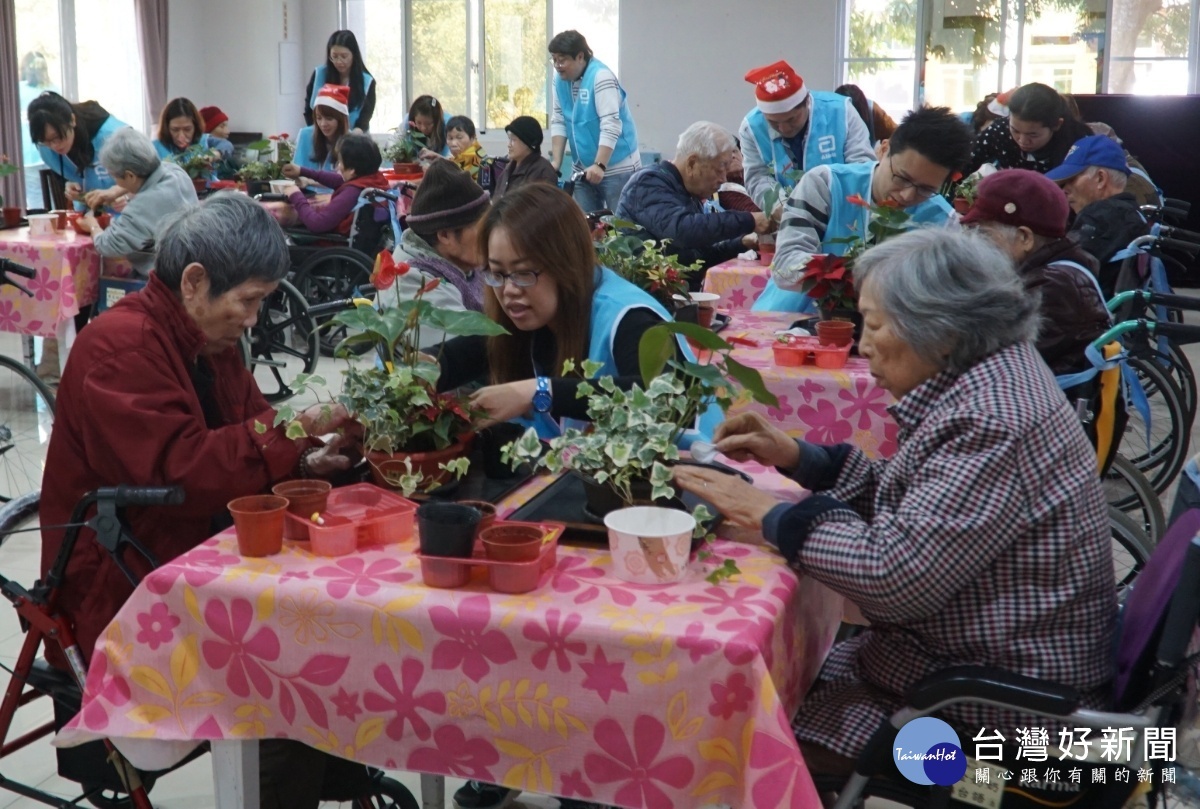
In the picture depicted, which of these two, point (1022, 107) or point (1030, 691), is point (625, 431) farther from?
point (1022, 107)

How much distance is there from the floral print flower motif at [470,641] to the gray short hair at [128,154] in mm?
3817

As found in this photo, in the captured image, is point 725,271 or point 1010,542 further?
point 725,271

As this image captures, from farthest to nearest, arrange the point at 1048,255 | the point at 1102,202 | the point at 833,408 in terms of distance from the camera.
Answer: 1. the point at 1102,202
2. the point at 1048,255
3. the point at 833,408

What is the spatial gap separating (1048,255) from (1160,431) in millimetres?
1645

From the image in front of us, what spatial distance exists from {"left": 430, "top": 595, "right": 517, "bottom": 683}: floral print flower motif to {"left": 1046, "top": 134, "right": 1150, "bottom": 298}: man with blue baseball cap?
3.55m

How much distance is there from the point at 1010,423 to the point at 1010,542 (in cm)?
14

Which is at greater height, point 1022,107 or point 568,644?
point 1022,107

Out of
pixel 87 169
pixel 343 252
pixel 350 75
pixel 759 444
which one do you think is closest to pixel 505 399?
pixel 759 444

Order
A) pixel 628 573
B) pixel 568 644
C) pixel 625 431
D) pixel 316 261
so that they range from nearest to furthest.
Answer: pixel 568 644
pixel 628 573
pixel 625 431
pixel 316 261

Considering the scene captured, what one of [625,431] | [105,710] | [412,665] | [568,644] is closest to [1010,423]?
[625,431]

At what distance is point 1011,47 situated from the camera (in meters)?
9.86

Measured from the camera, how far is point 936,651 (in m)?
1.52

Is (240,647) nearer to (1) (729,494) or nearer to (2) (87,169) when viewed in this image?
(1) (729,494)

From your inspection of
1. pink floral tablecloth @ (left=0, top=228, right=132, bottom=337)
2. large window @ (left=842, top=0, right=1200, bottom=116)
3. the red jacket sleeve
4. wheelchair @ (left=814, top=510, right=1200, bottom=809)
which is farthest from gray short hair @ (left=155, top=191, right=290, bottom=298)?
large window @ (left=842, top=0, right=1200, bottom=116)
